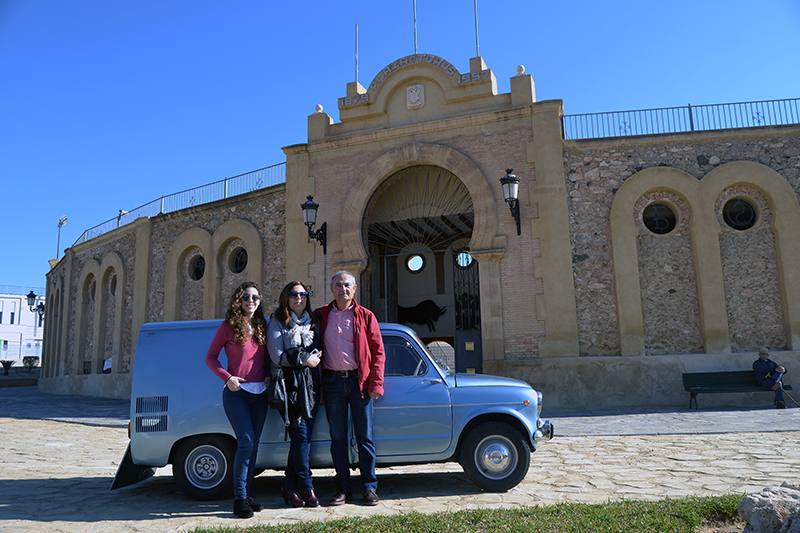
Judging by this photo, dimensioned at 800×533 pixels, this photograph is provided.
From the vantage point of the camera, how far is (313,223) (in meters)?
14.2

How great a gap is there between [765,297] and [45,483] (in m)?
14.3

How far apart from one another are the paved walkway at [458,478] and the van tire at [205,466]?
0.14m

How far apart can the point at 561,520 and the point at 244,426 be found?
276 cm

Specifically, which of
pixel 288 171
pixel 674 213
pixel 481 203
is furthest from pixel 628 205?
→ pixel 288 171

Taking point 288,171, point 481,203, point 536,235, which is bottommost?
point 536,235

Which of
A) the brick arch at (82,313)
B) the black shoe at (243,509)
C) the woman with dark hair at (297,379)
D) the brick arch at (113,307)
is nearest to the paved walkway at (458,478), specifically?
the black shoe at (243,509)

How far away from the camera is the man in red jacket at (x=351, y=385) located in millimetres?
5211

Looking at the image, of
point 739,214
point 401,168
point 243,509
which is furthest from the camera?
point 401,168

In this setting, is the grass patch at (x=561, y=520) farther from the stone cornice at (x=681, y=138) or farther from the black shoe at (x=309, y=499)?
the stone cornice at (x=681, y=138)

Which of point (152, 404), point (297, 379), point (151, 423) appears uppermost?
point (297, 379)

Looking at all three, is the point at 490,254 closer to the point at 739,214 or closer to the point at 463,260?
the point at 739,214

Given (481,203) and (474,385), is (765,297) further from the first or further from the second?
(474,385)

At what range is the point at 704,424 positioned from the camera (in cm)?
964

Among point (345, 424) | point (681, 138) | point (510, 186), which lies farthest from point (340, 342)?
point (681, 138)
